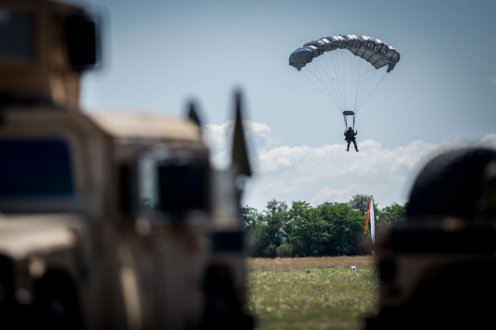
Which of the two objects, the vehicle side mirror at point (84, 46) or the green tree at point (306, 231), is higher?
the vehicle side mirror at point (84, 46)

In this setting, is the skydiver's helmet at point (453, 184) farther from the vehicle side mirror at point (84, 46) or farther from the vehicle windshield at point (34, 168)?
the vehicle windshield at point (34, 168)

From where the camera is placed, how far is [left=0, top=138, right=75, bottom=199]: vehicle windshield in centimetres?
1224

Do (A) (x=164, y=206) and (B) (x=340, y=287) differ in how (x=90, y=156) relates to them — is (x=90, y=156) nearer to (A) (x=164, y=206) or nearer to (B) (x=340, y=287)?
(A) (x=164, y=206)

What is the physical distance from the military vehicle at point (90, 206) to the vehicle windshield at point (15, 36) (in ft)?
0.04

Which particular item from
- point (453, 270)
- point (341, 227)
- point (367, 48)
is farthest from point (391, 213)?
point (453, 270)

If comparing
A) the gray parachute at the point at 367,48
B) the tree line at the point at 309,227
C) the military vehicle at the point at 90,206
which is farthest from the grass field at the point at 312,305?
the tree line at the point at 309,227

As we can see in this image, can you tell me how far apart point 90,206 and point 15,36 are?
6.83 feet

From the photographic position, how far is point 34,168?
12328 mm

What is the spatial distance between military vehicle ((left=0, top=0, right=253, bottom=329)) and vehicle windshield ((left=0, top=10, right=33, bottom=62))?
0.01 metres

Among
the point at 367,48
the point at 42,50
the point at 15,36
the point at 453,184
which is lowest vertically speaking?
the point at 453,184

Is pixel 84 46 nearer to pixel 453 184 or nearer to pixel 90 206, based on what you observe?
pixel 90 206

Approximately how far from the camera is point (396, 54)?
2147 inches

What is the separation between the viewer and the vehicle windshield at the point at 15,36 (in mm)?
13023

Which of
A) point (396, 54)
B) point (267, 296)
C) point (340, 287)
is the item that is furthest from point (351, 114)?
point (267, 296)
